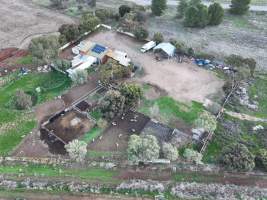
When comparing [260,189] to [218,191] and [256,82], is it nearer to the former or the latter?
[218,191]

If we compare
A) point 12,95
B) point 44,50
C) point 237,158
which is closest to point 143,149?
point 237,158

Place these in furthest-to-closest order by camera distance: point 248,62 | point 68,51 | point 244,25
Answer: point 244,25, point 68,51, point 248,62

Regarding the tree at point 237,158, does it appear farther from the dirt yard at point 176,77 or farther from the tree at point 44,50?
the tree at point 44,50

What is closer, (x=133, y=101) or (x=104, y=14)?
(x=133, y=101)

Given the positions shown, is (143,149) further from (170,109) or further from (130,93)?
(170,109)

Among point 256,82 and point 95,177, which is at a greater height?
point 256,82

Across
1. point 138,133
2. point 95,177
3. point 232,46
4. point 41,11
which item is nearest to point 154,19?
point 232,46

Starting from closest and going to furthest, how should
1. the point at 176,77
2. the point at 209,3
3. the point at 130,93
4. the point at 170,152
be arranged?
the point at 170,152 < the point at 130,93 < the point at 176,77 < the point at 209,3
